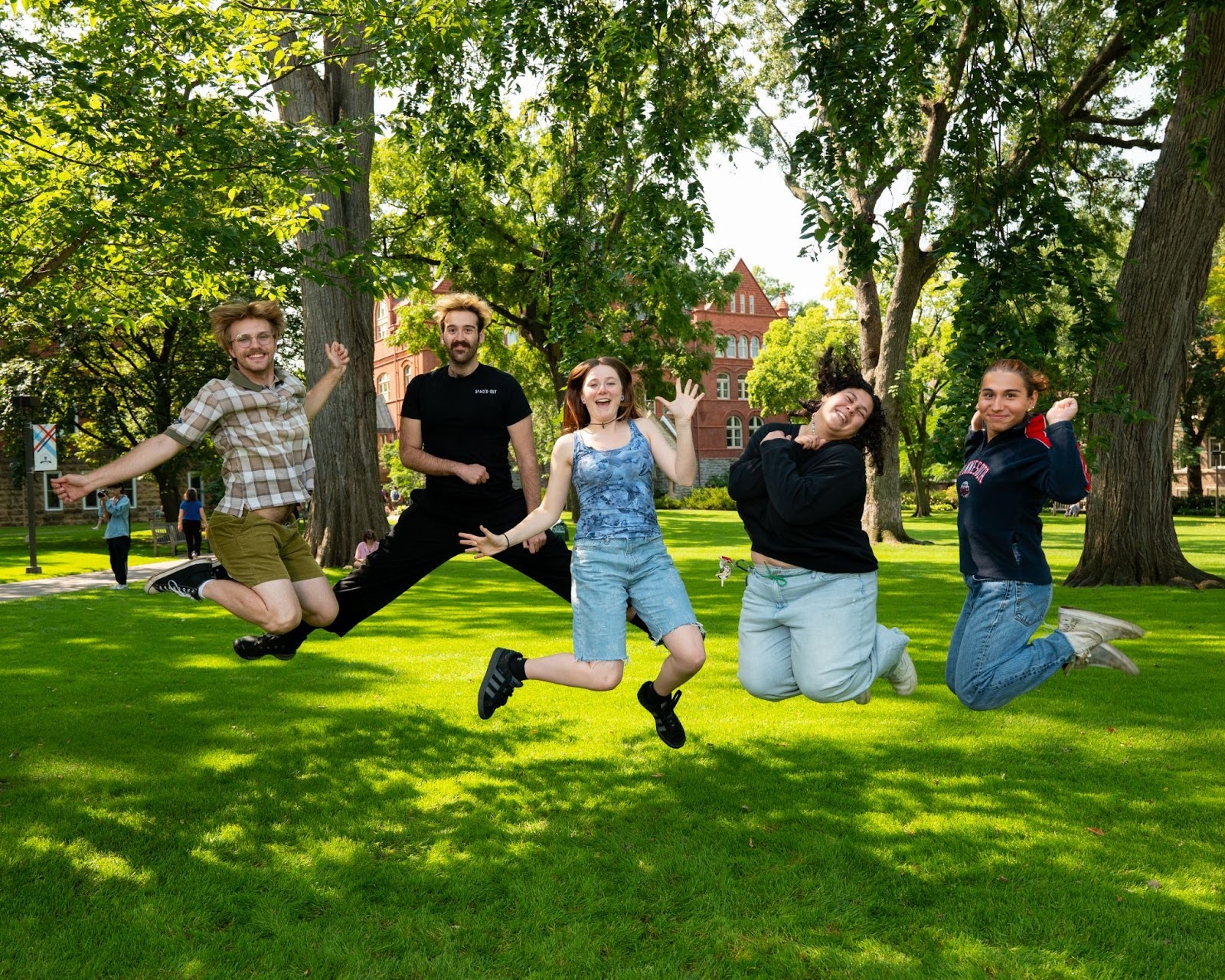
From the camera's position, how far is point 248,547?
6.16m

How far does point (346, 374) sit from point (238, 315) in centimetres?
1520

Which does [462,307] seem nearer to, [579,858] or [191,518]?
[579,858]

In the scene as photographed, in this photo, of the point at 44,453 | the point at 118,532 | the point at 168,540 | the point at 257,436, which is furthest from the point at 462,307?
the point at 168,540

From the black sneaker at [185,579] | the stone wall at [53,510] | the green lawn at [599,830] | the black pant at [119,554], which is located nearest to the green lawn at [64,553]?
the stone wall at [53,510]

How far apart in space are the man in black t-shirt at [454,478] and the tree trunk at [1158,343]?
37.7ft

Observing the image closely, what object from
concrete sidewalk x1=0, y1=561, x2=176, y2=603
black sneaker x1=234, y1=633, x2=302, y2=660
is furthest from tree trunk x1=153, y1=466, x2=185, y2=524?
black sneaker x1=234, y1=633, x2=302, y2=660

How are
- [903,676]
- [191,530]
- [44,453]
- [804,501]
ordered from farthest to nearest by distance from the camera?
1. [191,530]
2. [44,453]
3. [903,676]
4. [804,501]

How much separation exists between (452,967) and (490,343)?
39146 mm

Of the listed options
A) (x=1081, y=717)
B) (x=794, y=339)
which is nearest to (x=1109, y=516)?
(x=1081, y=717)

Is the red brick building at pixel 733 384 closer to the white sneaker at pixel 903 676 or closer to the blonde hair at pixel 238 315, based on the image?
the white sneaker at pixel 903 676

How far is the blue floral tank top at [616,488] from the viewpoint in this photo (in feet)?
19.0

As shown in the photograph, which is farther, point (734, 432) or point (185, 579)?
point (734, 432)

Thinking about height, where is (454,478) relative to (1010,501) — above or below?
above

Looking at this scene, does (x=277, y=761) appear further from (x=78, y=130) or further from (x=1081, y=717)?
(x=1081, y=717)
